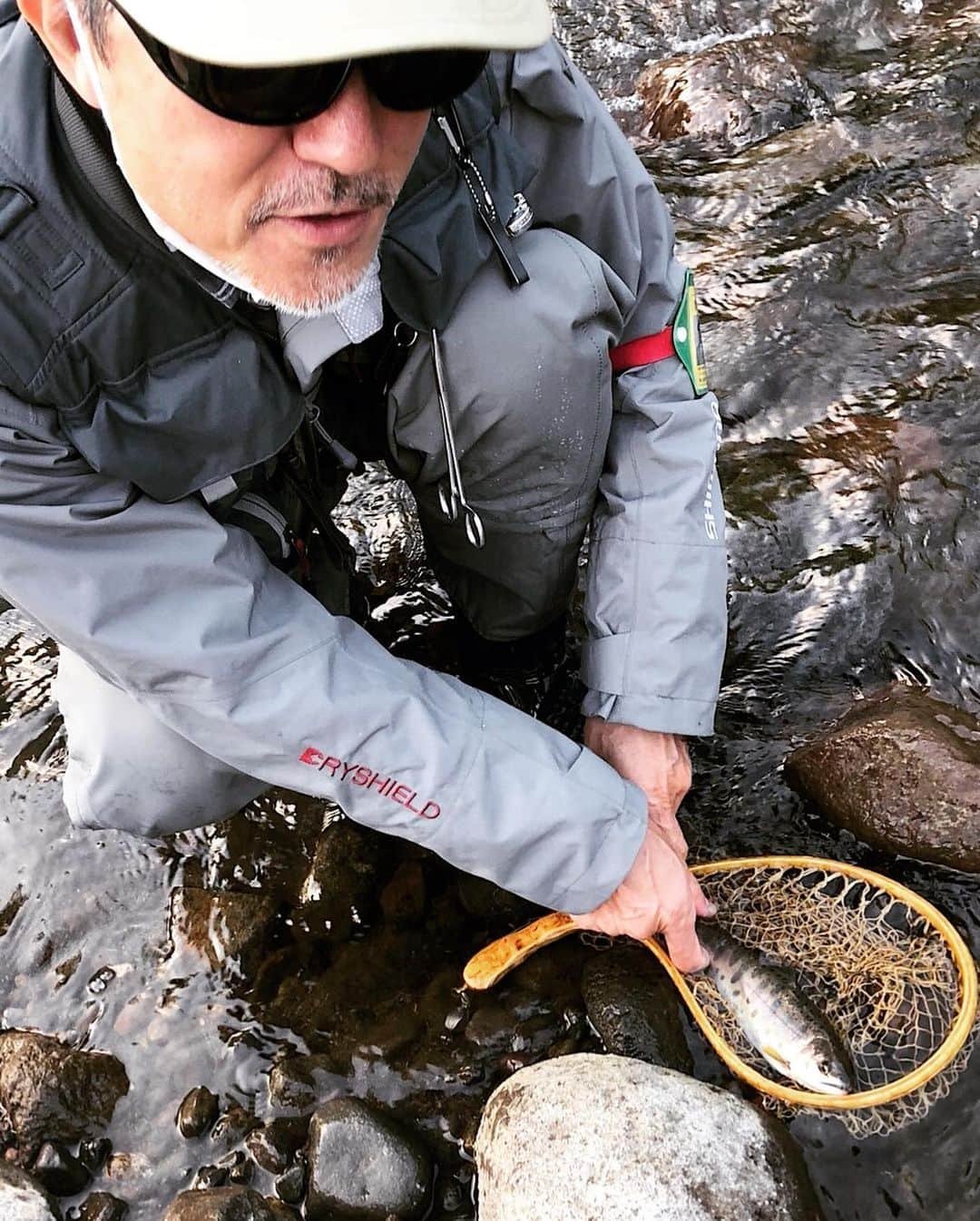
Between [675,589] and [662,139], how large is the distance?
3.84 m

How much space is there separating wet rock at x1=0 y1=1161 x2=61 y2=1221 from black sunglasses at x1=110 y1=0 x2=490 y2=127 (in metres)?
2.42

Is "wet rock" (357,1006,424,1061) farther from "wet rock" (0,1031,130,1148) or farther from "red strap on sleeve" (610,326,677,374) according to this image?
"red strap on sleeve" (610,326,677,374)

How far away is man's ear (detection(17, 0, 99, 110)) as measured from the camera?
77.5 inches

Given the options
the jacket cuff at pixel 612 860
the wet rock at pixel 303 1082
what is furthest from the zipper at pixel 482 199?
the wet rock at pixel 303 1082

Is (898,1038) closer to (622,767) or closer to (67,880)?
(622,767)

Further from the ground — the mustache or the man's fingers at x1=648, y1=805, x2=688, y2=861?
the mustache

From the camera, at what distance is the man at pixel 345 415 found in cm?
196

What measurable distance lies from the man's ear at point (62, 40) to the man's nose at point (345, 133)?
0.38 metres

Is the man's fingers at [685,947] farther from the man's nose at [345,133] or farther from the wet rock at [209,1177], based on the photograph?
the man's nose at [345,133]

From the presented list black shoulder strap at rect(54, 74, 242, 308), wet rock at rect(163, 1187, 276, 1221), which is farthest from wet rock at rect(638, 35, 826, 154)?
wet rock at rect(163, 1187, 276, 1221)

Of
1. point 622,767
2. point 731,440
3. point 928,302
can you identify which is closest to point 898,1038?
point 622,767

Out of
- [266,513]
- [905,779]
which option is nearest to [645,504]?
[266,513]

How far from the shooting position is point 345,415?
3.14 meters

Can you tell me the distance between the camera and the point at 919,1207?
274 centimetres
